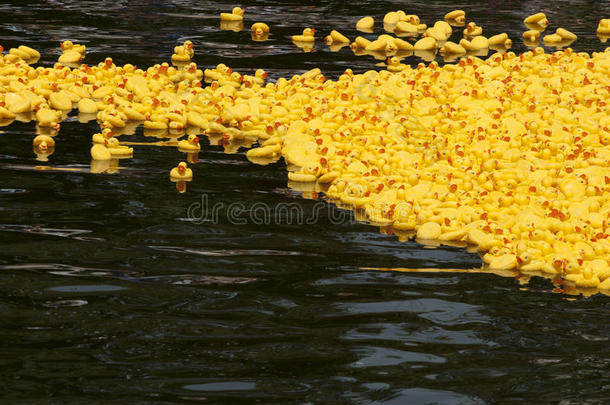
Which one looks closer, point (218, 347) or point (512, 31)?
point (218, 347)

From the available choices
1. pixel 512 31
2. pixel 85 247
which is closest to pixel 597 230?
pixel 85 247

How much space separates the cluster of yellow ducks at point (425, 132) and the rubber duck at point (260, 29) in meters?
1.72

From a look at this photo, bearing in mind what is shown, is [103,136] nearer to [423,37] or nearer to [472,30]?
[423,37]

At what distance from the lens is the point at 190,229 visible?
4.62 meters

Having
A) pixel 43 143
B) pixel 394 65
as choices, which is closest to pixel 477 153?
pixel 394 65

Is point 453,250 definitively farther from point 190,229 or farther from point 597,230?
point 190,229

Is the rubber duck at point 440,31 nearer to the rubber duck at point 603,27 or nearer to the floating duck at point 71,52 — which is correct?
the rubber duck at point 603,27

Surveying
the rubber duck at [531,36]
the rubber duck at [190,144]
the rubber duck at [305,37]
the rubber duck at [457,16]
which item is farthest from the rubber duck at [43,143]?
the rubber duck at [457,16]

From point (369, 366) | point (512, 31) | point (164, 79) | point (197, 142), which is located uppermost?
point (512, 31)

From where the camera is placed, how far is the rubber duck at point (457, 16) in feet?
31.3

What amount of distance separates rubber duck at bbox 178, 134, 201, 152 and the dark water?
0.07 m

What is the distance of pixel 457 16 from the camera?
377 inches

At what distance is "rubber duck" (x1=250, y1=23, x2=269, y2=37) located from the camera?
8.95 meters

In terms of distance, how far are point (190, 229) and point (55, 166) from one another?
1293mm
